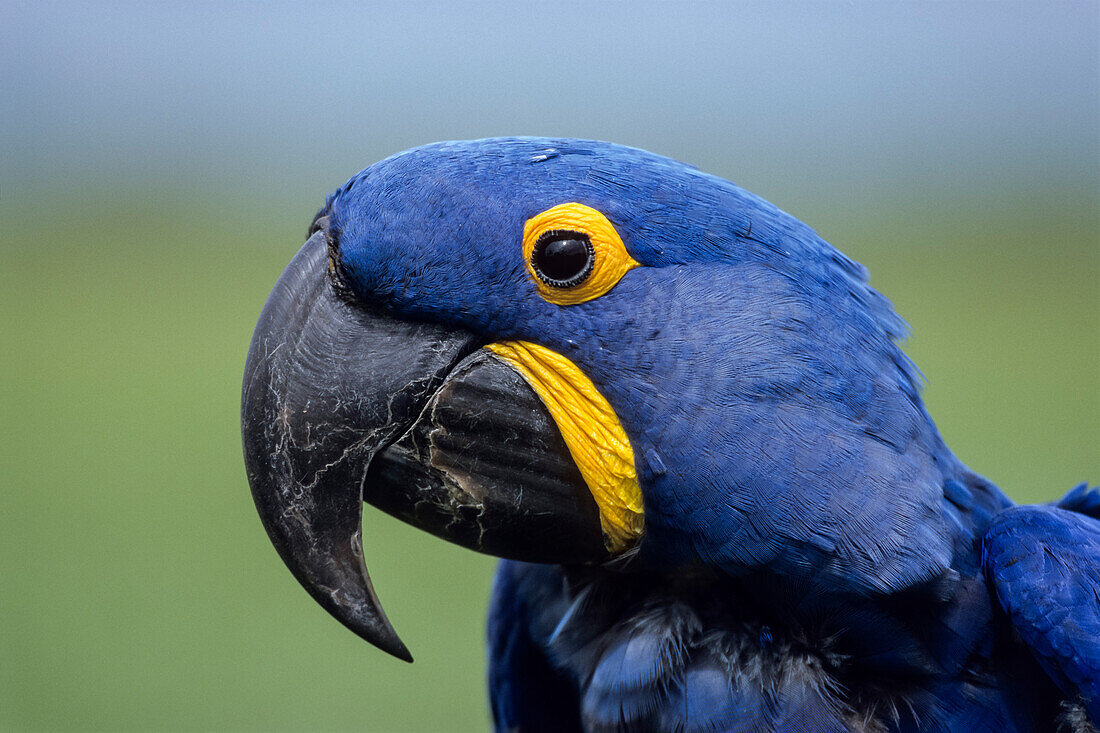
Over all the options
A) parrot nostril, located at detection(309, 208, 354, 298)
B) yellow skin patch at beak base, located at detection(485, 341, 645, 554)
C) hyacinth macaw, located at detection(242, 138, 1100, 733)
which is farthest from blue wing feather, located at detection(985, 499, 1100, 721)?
parrot nostril, located at detection(309, 208, 354, 298)

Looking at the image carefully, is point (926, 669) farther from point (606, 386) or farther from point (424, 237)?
point (424, 237)

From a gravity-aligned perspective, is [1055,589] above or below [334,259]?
below

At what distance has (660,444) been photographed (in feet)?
5.20

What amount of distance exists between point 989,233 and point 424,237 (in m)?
20.1

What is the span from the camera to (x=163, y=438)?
916 cm

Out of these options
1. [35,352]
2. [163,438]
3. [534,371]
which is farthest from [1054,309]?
[534,371]

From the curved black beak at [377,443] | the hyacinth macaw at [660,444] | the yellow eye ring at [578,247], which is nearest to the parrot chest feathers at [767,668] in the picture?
the hyacinth macaw at [660,444]

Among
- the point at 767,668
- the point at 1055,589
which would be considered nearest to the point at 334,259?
the point at 767,668

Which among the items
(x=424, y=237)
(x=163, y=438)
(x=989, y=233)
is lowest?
(x=163, y=438)

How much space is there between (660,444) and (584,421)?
0.13m

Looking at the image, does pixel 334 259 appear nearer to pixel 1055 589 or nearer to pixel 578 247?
pixel 578 247

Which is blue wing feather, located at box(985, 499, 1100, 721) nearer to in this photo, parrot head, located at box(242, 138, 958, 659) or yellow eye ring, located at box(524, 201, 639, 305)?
parrot head, located at box(242, 138, 958, 659)

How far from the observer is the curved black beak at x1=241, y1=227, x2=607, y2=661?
5.22 ft

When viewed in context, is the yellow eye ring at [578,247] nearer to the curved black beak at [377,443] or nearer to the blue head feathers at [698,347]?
the blue head feathers at [698,347]
